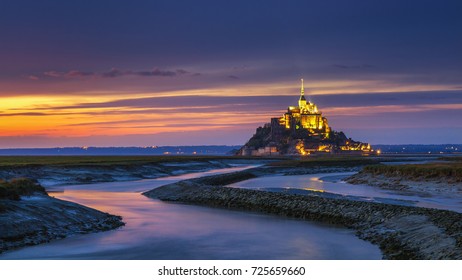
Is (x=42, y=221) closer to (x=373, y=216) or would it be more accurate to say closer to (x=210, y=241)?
(x=210, y=241)

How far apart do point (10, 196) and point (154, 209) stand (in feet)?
39.8

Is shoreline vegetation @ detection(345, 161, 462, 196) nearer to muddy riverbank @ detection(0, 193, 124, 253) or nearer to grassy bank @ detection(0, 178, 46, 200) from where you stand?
muddy riverbank @ detection(0, 193, 124, 253)

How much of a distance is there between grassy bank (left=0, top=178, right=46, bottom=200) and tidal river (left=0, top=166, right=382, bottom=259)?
224 inches

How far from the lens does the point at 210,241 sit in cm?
2797

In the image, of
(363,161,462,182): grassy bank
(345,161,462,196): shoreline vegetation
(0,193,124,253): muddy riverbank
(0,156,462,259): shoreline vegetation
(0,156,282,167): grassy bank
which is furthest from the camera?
(0,156,282,167): grassy bank

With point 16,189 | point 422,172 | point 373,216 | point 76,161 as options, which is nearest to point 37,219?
point 16,189

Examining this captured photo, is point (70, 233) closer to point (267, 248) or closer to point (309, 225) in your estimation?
point (267, 248)

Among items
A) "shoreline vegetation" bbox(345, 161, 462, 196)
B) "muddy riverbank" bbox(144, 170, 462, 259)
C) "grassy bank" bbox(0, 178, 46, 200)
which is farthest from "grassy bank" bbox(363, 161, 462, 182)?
"grassy bank" bbox(0, 178, 46, 200)

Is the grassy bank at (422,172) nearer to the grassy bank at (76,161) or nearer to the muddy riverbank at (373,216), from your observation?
the muddy riverbank at (373,216)

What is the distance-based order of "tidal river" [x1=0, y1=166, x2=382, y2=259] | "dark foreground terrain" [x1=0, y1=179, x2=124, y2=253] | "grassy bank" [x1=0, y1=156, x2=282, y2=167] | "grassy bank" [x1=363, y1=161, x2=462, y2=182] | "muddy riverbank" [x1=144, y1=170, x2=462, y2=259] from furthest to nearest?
"grassy bank" [x1=0, y1=156, x2=282, y2=167]
"grassy bank" [x1=363, y1=161, x2=462, y2=182]
"dark foreground terrain" [x1=0, y1=179, x2=124, y2=253]
"tidal river" [x1=0, y1=166, x2=382, y2=259]
"muddy riverbank" [x1=144, y1=170, x2=462, y2=259]

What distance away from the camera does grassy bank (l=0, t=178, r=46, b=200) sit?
1242 inches

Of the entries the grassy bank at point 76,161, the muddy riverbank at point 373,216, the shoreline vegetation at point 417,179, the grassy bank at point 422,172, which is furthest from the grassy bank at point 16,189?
the grassy bank at point 76,161

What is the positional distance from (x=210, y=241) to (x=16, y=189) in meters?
13.4
